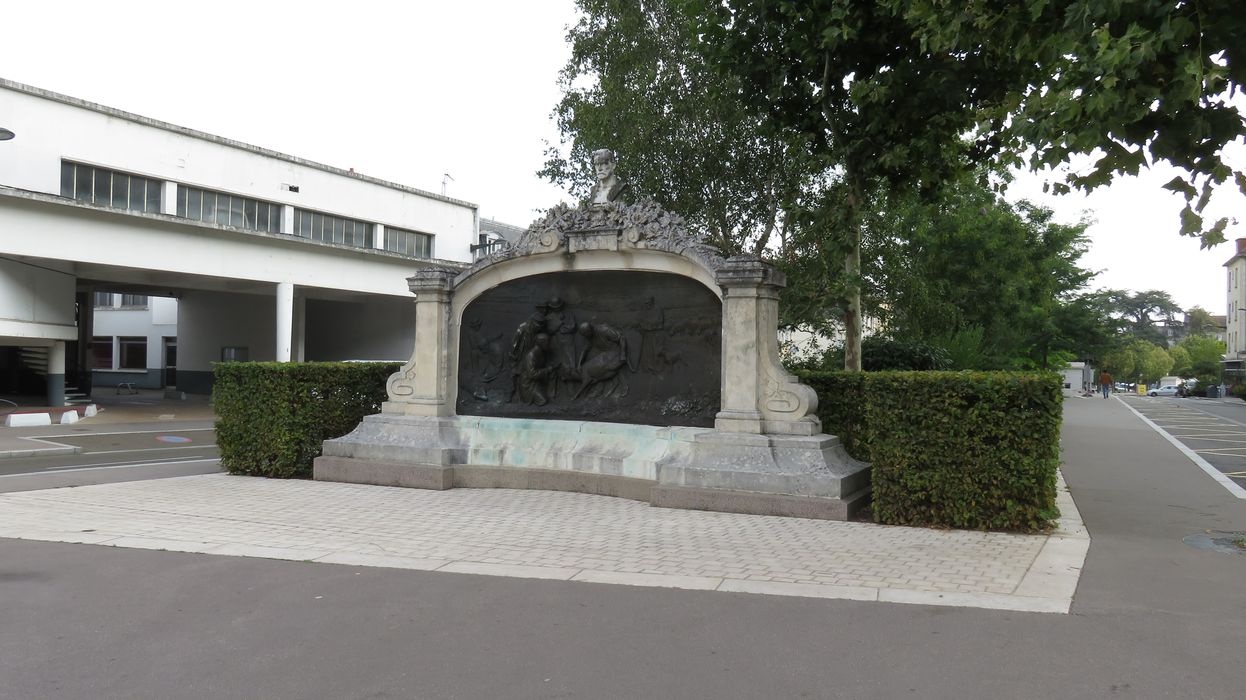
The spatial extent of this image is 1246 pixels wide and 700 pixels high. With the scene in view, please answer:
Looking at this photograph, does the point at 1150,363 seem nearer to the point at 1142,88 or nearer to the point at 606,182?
the point at 606,182

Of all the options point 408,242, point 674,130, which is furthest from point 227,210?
point 674,130

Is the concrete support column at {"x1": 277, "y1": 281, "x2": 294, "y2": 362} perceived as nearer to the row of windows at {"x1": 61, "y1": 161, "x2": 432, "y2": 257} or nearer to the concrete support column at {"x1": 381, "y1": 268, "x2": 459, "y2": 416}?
the row of windows at {"x1": 61, "y1": 161, "x2": 432, "y2": 257}

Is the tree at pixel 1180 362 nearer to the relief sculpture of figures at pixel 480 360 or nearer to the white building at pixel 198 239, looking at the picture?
the white building at pixel 198 239

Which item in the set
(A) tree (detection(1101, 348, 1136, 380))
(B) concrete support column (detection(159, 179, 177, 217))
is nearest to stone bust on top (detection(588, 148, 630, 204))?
(B) concrete support column (detection(159, 179, 177, 217))

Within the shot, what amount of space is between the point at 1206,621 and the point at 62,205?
25.7 meters

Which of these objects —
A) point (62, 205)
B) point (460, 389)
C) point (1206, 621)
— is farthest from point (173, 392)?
point (1206, 621)

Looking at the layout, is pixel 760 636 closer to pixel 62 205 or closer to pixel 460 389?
pixel 460 389

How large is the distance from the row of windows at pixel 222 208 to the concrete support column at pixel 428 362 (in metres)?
17.3

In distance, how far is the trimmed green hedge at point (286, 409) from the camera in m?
11.2

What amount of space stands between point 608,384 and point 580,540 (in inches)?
128

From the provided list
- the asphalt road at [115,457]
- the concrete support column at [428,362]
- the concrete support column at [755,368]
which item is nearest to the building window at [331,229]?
the asphalt road at [115,457]

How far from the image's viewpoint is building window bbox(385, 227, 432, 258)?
3315 centimetres

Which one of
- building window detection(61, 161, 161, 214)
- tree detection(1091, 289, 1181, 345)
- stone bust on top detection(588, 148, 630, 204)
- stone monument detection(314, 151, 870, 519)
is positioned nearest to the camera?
stone monument detection(314, 151, 870, 519)

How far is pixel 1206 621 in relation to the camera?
4.95 m
